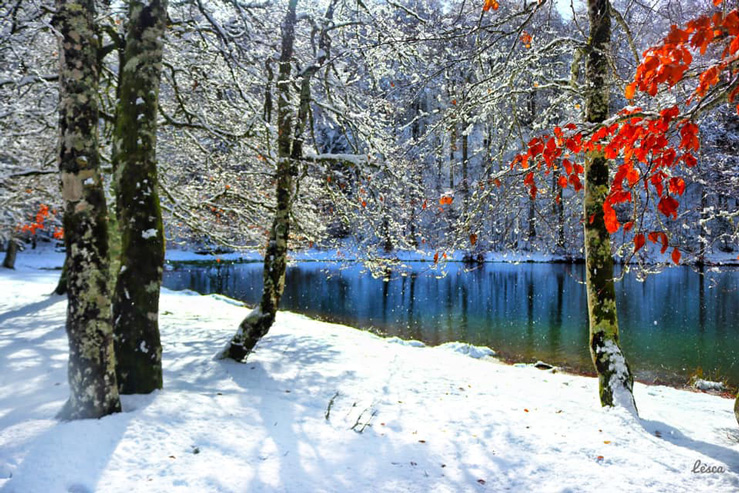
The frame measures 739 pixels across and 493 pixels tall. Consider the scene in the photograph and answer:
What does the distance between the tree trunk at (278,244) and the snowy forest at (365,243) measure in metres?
0.04

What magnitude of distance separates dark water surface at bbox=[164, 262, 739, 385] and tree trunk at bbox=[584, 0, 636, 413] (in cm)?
217

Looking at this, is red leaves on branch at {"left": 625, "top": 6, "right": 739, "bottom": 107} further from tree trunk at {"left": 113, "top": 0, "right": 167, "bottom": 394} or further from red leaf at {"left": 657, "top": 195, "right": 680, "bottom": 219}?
tree trunk at {"left": 113, "top": 0, "right": 167, "bottom": 394}

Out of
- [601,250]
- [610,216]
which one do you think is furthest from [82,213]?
[601,250]

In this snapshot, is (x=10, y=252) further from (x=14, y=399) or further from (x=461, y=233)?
(x=461, y=233)

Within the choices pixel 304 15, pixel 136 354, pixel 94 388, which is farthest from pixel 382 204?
pixel 94 388

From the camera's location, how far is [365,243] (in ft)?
25.9

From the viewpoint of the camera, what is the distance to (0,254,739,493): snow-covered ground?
127 inches

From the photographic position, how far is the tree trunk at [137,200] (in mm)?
4645

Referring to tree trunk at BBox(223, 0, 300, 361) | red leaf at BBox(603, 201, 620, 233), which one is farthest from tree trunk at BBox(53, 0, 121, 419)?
red leaf at BBox(603, 201, 620, 233)

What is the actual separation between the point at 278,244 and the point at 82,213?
11.4 feet

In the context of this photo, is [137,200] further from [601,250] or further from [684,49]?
[601,250]

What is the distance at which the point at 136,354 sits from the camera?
4645 mm

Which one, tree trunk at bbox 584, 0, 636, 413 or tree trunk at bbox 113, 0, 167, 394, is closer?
tree trunk at bbox 113, 0, 167, 394

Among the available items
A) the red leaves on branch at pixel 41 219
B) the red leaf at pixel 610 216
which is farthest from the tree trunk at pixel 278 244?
the red leaves on branch at pixel 41 219
